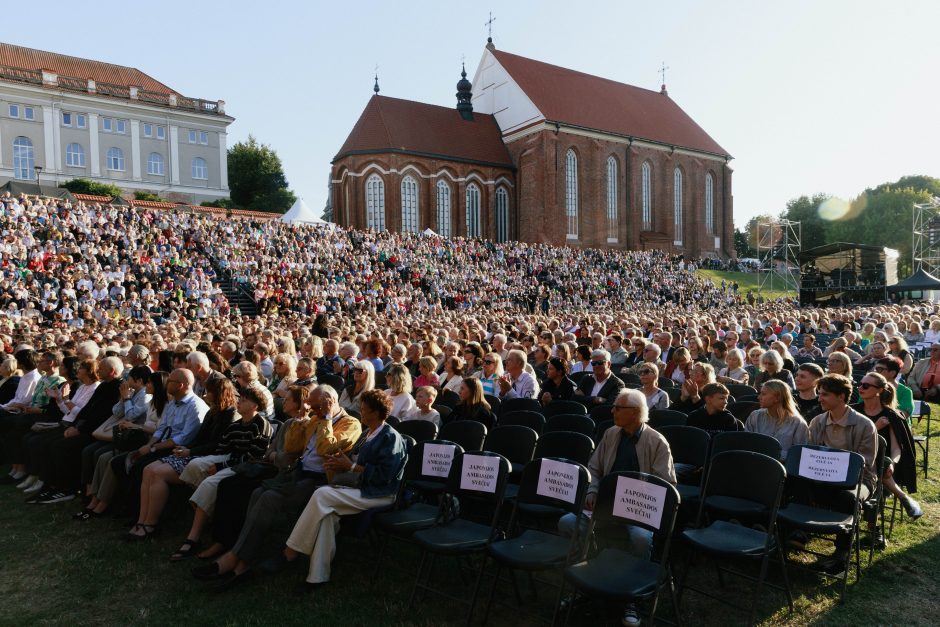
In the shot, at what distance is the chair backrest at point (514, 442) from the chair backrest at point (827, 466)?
2.03m

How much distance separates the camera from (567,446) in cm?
535

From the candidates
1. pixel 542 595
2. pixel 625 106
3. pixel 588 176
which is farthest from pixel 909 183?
pixel 542 595

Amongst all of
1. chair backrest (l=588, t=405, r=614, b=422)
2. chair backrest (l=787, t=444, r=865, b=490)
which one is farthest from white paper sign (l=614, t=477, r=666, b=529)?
chair backrest (l=588, t=405, r=614, b=422)

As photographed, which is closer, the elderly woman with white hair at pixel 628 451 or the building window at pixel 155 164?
the elderly woman with white hair at pixel 628 451

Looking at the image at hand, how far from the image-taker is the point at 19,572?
208 inches

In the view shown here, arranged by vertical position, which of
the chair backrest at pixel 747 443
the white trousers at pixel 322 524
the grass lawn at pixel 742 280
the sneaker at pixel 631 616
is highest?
the grass lawn at pixel 742 280

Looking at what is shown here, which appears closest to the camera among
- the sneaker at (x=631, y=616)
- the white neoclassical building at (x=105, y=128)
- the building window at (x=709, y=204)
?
the sneaker at (x=631, y=616)

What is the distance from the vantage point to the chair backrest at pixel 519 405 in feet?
23.9

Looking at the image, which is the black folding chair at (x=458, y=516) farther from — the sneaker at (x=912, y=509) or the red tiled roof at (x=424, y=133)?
the red tiled roof at (x=424, y=133)

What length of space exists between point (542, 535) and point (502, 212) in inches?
1839

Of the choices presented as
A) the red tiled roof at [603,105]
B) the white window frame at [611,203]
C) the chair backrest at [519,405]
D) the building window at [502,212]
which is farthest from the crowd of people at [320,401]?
the red tiled roof at [603,105]

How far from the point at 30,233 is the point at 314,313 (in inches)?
348

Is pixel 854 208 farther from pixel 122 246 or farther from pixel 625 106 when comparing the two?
pixel 122 246

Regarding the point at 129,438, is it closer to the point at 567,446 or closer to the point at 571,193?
the point at 567,446
